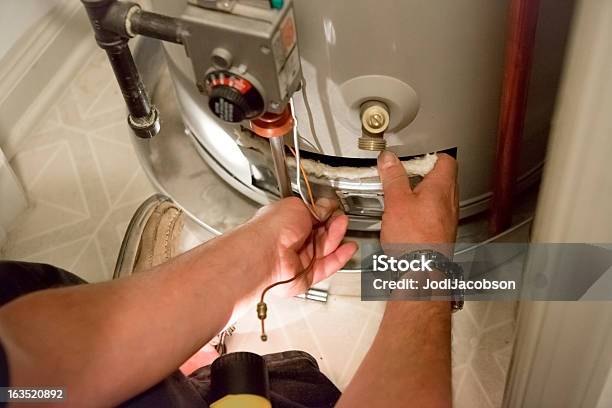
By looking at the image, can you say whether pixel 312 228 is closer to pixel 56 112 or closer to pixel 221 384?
pixel 221 384

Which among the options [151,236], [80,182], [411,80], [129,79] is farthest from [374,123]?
[80,182]

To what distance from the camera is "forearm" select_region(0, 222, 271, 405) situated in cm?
53

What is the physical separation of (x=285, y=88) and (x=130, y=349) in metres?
0.27

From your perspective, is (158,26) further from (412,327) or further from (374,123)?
(412,327)

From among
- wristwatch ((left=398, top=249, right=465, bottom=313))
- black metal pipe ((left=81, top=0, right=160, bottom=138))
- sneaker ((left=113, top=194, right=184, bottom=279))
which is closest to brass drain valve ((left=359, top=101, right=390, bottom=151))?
wristwatch ((left=398, top=249, right=465, bottom=313))

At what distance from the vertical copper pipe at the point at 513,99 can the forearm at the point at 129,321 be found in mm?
282

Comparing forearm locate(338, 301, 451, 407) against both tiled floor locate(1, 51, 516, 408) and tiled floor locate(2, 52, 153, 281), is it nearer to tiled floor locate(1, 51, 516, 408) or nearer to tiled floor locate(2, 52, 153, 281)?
tiled floor locate(1, 51, 516, 408)

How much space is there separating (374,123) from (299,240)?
0.51 ft

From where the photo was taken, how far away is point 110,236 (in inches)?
40.9

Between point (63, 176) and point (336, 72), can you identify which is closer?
point (336, 72)

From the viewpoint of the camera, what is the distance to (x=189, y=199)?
3.28 feet

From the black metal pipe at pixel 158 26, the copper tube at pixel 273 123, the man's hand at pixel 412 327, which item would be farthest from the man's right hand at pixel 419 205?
the black metal pipe at pixel 158 26

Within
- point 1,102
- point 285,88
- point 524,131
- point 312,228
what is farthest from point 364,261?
point 1,102

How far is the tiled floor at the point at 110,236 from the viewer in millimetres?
901
